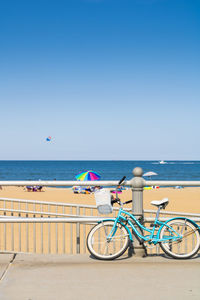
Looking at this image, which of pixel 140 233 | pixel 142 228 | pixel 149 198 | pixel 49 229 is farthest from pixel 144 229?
pixel 149 198

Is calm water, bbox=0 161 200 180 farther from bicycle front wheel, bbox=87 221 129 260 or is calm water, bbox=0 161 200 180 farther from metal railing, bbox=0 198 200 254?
bicycle front wheel, bbox=87 221 129 260

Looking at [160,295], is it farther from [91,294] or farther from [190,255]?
[190,255]

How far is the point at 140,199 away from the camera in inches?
214

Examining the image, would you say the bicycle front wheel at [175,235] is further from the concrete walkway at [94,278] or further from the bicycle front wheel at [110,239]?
the bicycle front wheel at [110,239]

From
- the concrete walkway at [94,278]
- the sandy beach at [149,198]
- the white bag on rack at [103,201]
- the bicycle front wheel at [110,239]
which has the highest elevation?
the white bag on rack at [103,201]

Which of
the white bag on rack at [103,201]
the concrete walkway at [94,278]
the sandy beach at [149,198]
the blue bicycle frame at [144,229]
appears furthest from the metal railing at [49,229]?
the sandy beach at [149,198]

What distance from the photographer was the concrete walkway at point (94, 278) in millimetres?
3902

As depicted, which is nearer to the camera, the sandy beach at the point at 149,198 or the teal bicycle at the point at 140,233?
the teal bicycle at the point at 140,233

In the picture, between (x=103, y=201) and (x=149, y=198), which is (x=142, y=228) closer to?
(x=103, y=201)

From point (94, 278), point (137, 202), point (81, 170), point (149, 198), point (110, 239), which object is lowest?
point (149, 198)

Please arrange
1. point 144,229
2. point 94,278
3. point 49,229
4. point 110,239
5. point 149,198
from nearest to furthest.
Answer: point 94,278 < point 110,239 < point 144,229 < point 49,229 < point 149,198

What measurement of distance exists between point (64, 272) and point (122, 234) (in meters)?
1.03

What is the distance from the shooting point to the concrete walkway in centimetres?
390

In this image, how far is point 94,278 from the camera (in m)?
4.43
